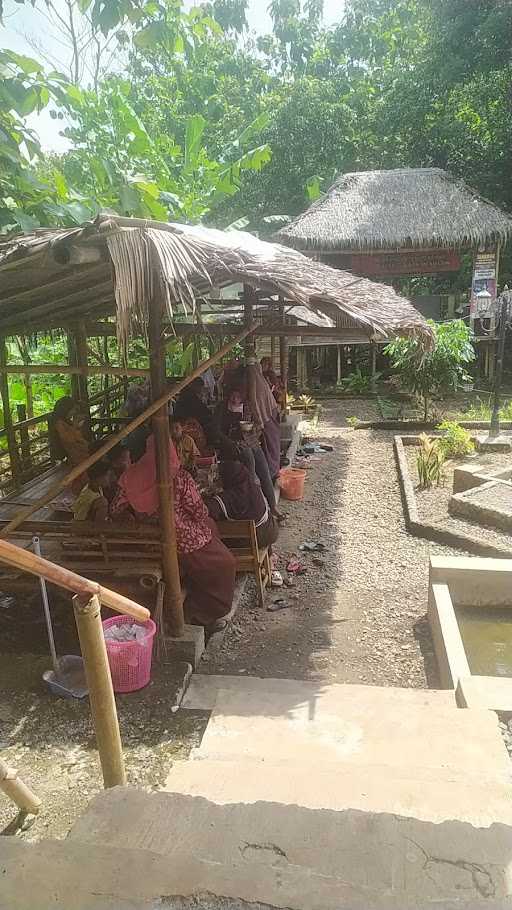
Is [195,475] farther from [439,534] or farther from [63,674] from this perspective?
[439,534]

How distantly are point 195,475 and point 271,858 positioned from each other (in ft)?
12.8

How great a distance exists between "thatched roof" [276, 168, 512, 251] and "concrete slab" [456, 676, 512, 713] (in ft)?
46.2

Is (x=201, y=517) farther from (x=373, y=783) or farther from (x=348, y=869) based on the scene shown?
(x=348, y=869)

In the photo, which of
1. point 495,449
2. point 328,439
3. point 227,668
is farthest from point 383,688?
point 328,439

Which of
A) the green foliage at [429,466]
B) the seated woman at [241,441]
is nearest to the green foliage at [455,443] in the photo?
the green foliage at [429,466]

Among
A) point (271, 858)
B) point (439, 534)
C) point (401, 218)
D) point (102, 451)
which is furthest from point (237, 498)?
point (401, 218)

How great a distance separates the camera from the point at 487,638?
5.07m

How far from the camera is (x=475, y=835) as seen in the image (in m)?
1.78

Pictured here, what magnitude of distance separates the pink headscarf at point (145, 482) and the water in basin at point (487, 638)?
2738mm

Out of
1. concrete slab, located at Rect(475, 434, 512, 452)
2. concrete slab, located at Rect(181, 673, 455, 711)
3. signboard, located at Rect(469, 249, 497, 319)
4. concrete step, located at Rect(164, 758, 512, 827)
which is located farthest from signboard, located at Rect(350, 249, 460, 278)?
concrete step, located at Rect(164, 758, 512, 827)

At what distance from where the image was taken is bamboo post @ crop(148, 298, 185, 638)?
412cm

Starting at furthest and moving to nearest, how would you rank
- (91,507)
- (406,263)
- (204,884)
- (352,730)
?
(406,263), (91,507), (352,730), (204,884)

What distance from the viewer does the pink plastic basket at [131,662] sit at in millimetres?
3689

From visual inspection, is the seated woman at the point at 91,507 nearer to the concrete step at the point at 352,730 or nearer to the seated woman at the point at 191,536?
the seated woman at the point at 191,536
